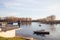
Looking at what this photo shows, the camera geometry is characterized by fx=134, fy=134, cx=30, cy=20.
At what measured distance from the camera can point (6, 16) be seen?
Answer: 15.7 ft

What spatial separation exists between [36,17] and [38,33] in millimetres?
4152

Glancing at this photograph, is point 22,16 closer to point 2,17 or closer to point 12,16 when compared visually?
point 12,16

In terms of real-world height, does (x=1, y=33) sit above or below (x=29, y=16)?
below

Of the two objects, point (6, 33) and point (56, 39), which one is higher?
point (6, 33)

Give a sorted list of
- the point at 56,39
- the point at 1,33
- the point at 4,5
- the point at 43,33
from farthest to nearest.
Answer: the point at 43,33
the point at 56,39
the point at 4,5
the point at 1,33

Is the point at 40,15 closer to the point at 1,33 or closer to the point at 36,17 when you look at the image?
the point at 36,17

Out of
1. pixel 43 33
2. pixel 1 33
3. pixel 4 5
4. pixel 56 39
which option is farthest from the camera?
pixel 43 33

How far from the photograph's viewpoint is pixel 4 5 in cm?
476

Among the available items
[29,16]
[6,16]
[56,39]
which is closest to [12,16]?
[6,16]

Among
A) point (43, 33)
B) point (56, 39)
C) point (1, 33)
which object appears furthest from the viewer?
point (43, 33)

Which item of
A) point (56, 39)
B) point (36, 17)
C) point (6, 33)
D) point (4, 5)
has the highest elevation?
point (4, 5)

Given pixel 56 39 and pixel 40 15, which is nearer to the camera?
pixel 40 15

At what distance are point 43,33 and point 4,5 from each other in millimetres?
4651

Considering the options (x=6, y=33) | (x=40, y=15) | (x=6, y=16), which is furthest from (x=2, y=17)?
(x=40, y=15)
